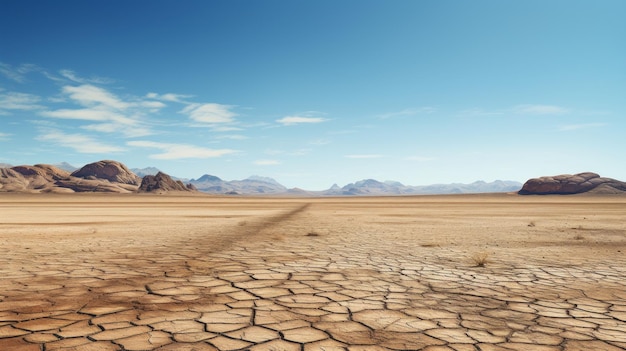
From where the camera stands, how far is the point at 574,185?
8575cm

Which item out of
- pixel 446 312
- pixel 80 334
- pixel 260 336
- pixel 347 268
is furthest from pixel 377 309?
pixel 80 334

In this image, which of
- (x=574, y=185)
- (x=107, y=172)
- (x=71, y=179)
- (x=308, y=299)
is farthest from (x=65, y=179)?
(x=308, y=299)

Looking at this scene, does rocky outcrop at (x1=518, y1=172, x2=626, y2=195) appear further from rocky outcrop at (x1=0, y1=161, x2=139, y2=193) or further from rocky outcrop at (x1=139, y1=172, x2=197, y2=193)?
rocky outcrop at (x1=0, y1=161, x2=139, y2=193)

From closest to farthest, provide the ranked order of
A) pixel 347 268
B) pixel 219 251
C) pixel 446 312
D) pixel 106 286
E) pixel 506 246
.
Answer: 1. pixel 446 312
2. pixel 106 286
3. pixel 347 268
4. pixel 219 251
5. pixel 506 246

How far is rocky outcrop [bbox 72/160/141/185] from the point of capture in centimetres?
16300

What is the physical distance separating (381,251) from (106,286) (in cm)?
488

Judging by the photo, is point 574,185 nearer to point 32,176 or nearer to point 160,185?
point 160,185

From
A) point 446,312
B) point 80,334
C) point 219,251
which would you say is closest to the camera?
point 80,334

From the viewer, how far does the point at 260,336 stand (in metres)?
3.02

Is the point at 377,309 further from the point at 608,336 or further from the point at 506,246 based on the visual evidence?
the point at 506,246

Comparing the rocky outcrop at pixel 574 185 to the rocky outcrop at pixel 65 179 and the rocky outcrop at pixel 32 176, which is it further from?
the rocky outcrop at pixel 32 176

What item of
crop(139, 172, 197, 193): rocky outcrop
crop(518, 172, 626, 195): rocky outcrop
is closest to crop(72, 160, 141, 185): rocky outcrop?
crop(139, 172, 197, 193): rocky outcrop

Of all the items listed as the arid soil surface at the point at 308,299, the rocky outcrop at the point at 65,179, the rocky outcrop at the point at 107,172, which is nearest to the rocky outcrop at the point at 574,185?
the arid soil surface at the point at 308,299

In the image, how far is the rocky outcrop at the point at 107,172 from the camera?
163m
